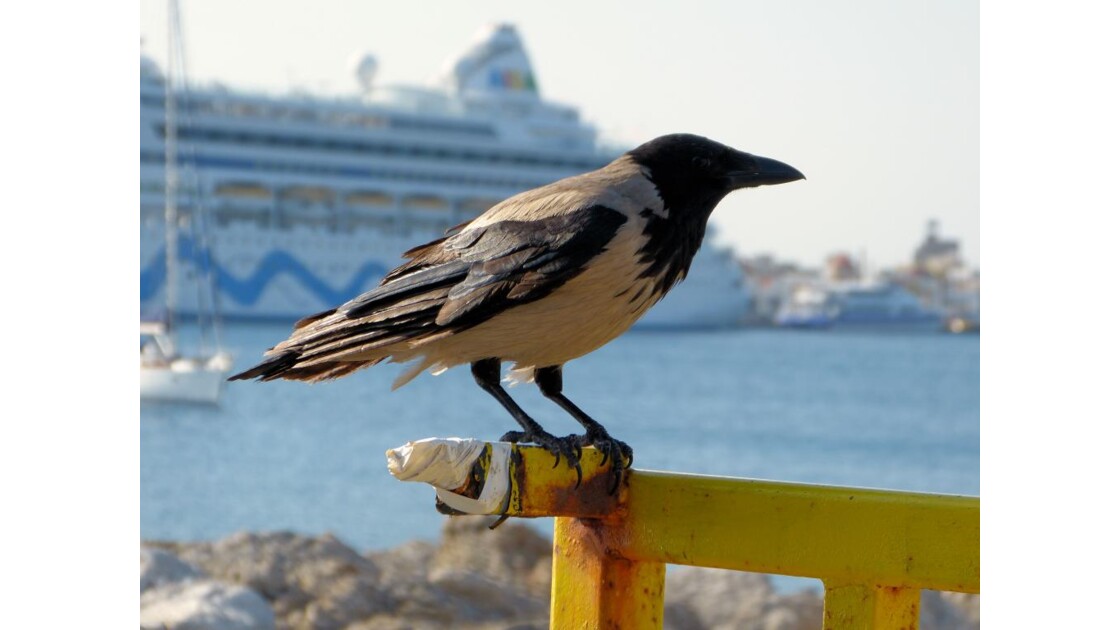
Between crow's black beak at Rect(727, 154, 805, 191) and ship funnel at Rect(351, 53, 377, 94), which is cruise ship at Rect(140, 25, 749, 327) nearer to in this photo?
ship funnel at Rect(351, 53, 377, 94)

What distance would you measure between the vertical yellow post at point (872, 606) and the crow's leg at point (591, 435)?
49 centimetres

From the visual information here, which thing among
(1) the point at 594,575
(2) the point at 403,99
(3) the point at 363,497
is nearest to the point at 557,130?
(2) the point at 403,99

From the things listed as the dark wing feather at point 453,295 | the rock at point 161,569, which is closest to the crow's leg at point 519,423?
the dark wing feather at point 453,295

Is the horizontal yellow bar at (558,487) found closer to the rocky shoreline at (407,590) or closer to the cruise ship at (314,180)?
the rocky shoreline at (407,590)

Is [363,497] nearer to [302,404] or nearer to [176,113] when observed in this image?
[302,404]

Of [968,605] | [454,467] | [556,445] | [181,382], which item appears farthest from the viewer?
[181,382]

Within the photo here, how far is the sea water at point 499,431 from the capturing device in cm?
1936

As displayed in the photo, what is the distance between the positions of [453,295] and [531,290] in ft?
0.50

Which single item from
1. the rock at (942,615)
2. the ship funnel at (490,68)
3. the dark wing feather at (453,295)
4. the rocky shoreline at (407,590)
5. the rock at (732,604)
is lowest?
the rock at (942,615)

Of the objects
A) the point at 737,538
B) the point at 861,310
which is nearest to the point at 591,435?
the point at 737,538

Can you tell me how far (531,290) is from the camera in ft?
9.57

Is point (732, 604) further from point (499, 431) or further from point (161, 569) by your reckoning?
point (499, 431)

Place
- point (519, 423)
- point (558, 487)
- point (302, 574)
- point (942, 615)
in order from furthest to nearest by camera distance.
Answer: point (942, 615), point (302, 574), point (519, 423), point (558, 487)
